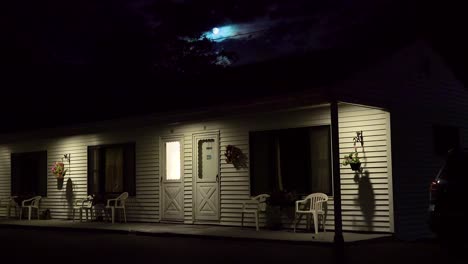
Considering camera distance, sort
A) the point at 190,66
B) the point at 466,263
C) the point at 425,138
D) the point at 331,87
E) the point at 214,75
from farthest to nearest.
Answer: the point at 190,66 < the point at 214,75 < the point at 425,138 < the point at 331,87 < the point at 466,263

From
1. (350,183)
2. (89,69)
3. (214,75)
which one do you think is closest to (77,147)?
(214,75)

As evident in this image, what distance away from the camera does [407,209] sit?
13586 mm

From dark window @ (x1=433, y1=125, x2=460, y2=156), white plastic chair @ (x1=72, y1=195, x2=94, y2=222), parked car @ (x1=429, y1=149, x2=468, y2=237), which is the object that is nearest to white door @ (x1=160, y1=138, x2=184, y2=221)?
white plastic chair @ (x1=72, y1=195, x2=94, y2=222)

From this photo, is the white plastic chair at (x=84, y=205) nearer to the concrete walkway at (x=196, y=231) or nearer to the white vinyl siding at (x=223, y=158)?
the white vinyl siding at (x=223, y=158)

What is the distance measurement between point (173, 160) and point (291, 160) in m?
3.83

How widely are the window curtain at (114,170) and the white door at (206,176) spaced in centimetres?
290

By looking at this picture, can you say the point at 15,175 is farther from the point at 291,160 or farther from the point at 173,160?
the point at 291,160

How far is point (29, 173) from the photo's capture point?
71.8ft

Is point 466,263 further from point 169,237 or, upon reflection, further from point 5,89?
point 5,89

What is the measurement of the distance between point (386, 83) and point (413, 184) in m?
2.26

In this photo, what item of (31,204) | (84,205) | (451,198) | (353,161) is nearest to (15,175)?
(31,204)

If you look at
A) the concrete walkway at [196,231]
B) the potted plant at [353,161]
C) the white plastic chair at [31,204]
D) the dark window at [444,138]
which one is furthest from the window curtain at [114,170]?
the dark window at [444,138]

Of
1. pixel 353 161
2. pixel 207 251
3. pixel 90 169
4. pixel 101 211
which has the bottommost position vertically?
pixel 207 251

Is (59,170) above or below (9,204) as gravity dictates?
above
